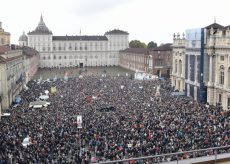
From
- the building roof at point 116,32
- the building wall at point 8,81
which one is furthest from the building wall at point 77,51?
the building wall at point 8,81

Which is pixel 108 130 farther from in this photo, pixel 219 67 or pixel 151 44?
pixel 151 44

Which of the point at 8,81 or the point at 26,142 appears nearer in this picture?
the point at 26,142

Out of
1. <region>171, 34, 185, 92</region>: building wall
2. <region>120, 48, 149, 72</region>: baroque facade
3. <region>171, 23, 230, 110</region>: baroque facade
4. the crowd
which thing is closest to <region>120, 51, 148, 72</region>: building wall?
<region>120, 48, 149, 72</region>: baroque facade

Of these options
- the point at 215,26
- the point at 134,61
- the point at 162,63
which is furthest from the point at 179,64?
the point at 134,61

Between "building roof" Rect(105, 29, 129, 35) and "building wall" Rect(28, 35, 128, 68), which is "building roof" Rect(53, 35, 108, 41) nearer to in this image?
"building wall" Rect(28, 35, 128, 68)

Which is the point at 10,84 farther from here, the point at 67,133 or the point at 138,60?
the point at 138,60
